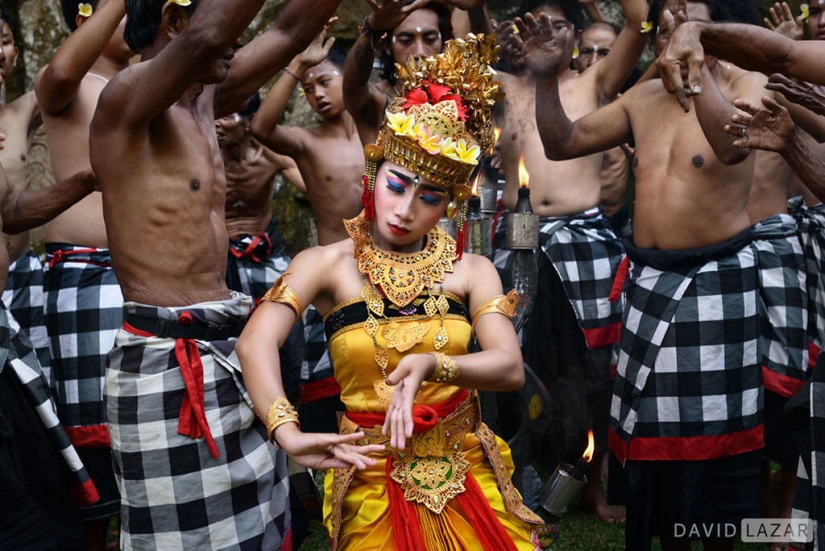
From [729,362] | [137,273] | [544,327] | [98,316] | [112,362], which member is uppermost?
[137,273]

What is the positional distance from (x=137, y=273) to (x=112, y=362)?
337 mm

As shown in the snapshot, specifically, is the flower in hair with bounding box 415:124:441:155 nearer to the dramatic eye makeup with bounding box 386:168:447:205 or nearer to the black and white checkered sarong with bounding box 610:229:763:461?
the dramatic eye makeup with bounding box 386:168:447:205

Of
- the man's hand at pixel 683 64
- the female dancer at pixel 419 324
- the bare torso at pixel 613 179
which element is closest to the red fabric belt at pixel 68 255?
A: the female dancer at pixel 419 324

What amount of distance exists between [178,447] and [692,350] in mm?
2297

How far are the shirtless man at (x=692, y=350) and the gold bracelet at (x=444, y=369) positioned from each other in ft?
5.95

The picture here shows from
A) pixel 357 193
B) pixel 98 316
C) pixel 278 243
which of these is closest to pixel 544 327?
pixel 357 193

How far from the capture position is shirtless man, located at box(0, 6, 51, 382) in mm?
4434

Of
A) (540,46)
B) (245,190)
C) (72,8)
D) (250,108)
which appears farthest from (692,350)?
(72,8)

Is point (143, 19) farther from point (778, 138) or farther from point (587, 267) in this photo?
point (587, 267)

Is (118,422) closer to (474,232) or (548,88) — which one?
(474,232)

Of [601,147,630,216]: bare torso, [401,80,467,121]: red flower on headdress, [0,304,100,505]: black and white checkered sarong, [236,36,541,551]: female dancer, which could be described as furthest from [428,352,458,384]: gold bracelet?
[601,147,630,216]: bare torso

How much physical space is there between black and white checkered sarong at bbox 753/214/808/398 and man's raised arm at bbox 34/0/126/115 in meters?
3.27

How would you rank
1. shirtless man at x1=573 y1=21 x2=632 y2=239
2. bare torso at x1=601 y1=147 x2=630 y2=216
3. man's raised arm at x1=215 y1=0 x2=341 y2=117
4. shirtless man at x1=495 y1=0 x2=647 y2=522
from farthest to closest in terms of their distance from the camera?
bare torso at x1=601 y1=147 x2=630 y2=216
shirtless man at x1=573 y1=21 x2=632 y2=239
shirtless man at x1=495 y1=0 x2=647 y2=522
man's raised arm at x1=215 y1=0 x2=341 y2=117

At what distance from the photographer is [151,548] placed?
3.02 metres
